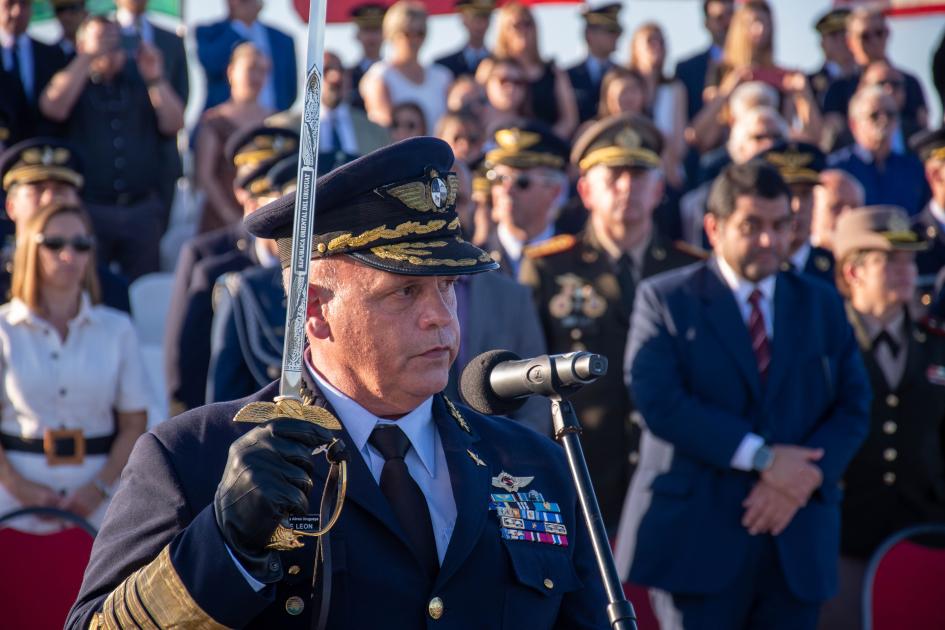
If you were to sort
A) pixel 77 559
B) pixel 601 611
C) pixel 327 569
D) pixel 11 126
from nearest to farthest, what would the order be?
pixel 327 569 < pixel 601 611 < pixel 77 559 < pixel 11 126

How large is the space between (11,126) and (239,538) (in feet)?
23.8

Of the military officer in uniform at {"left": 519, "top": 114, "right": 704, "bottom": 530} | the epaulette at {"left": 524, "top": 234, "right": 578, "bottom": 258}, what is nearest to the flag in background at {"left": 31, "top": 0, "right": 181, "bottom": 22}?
the military officer in uniform at {"left": 519, "top": 114, "right": 704, "bottom": 530}

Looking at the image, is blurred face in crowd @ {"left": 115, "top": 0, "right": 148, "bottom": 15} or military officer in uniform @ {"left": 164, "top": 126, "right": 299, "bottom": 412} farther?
blurred face in crowd @ {"left": 115, "top": 0, "right": 148, "bottom": 15}

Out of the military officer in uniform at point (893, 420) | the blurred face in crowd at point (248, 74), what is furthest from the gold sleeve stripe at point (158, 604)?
the blurred face in crowd at point (248, 74)

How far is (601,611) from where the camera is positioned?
3.17m

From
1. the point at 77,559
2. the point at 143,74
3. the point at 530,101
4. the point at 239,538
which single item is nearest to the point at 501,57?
the point at 530,101

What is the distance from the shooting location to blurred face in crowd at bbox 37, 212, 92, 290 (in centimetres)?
668

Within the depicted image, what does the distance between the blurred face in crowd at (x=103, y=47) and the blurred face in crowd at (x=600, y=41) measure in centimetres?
350

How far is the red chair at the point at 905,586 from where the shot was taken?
6234 millimetres

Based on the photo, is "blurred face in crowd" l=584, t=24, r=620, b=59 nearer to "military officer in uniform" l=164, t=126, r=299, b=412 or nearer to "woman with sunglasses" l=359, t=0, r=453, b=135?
"woman with sunglasses" l=359, t=0, r=453, b=135

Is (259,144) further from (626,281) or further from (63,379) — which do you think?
(626,281)

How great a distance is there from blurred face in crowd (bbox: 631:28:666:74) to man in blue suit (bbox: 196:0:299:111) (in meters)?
2.56

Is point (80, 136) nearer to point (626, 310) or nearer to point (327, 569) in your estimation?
point (626, 310)

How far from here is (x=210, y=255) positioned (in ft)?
24.9
